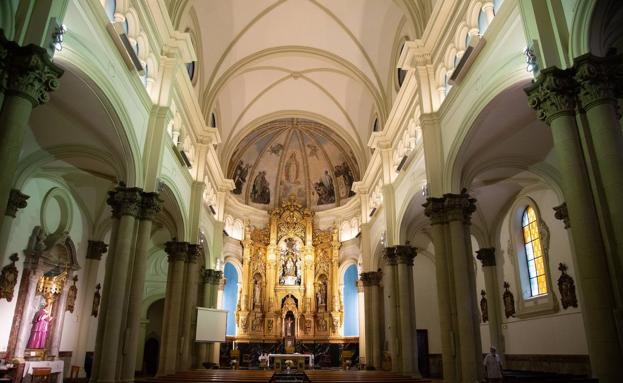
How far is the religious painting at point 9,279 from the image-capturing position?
13748 millimetres

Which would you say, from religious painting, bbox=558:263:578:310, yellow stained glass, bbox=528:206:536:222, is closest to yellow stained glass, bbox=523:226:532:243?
yellow stained glass, bbox=528:206:536:222

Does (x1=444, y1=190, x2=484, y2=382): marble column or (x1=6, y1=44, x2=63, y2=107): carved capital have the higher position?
(x1=6, y1=44, x2=63, y2=107): carved capital

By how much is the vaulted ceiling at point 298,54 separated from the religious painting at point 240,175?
3.49 metres

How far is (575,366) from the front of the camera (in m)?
13.8

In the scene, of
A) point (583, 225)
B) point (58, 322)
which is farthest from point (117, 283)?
point (583, 225)

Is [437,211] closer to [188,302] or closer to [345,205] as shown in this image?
[188,302]

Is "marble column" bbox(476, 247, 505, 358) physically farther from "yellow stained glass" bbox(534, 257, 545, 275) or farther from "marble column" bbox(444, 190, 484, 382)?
"marble column" bbox(444, 190, 484, 382)

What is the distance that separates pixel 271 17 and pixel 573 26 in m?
14.2

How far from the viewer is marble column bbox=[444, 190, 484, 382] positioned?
35.8ft

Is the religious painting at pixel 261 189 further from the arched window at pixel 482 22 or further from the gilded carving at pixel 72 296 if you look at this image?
the arched window at pixel 482 22

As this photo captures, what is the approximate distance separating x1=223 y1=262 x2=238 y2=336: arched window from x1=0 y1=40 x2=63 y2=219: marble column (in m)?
22.2

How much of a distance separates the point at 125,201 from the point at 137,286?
7.34 ft

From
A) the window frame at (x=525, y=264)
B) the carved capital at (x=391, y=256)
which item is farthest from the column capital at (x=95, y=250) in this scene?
the window frame at (x=525, y=264)

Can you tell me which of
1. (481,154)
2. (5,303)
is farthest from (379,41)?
(5,303)
